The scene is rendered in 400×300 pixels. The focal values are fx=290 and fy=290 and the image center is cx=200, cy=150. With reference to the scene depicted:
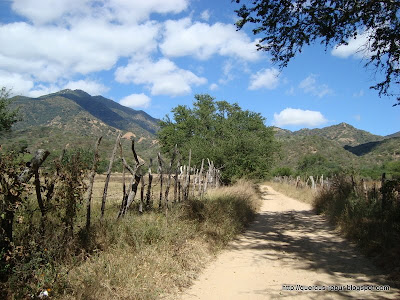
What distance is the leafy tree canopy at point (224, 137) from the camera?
23594 mm

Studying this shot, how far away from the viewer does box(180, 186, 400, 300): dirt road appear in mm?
4652

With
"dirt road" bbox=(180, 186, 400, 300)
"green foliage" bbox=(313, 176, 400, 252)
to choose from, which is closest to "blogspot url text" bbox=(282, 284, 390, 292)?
"dirt road" bbox=(180, 186, 400, 300)

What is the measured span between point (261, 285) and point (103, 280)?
8.76 feet

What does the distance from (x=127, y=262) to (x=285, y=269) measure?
10.5ft

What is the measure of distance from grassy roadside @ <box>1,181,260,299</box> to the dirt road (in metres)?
0.41

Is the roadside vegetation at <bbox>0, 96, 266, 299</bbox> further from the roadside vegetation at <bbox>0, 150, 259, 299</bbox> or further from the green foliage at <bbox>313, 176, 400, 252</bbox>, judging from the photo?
the green foliage at <bbox>313, 176, 400, 252</bbox>

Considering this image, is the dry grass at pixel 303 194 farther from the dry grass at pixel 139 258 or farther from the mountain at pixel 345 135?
the mountain at pixel 345 135

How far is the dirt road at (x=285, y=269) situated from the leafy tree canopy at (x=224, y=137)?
14360 millimetres

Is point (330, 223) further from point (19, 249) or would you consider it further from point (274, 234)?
point (19, 249)

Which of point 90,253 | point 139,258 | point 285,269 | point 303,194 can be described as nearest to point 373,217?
point 285,269

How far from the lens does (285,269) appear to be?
19.4 feet

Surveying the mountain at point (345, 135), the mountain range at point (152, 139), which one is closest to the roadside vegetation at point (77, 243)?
the mountain range at point (152, 139)

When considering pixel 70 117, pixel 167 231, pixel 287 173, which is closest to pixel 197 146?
pixel 167 231

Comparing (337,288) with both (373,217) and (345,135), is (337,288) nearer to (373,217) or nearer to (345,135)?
(373,217)
